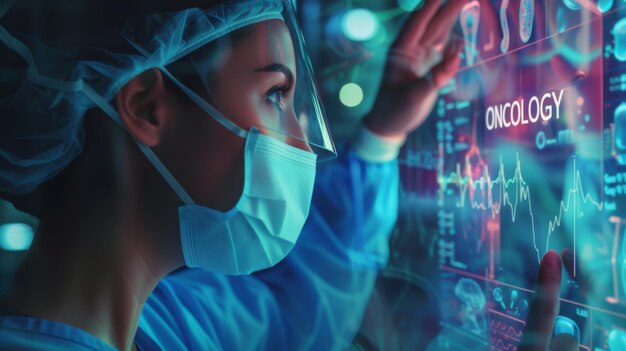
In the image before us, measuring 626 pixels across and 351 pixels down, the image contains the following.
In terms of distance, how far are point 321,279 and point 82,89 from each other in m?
0.82

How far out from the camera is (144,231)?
978 millimetres

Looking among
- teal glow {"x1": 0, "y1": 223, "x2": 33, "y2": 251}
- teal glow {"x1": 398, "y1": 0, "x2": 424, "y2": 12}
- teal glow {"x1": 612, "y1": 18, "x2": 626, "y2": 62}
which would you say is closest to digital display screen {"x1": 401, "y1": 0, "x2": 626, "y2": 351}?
teal glow {"x1": 612, "y1": 18, "x2": 626, "y2": 62}

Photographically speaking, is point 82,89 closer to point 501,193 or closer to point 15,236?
point 15,236

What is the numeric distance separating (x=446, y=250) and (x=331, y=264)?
0.33 metres

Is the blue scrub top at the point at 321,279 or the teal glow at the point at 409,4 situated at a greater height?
the teal glow at the point at 409,4

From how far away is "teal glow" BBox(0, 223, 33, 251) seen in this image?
1.19 m

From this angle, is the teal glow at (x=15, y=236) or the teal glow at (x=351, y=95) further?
the teal glow at (x=351, y=95)

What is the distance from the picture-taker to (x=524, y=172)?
1.04m

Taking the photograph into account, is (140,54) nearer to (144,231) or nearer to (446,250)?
(144,231)

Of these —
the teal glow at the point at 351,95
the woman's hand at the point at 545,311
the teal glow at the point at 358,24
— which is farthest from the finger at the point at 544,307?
the teal glow at the point at 358,24

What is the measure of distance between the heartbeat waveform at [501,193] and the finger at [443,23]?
0.31m

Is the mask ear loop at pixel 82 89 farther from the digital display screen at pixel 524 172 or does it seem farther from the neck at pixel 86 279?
the digital display screen at pixel 524 172

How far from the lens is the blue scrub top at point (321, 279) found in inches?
53.6

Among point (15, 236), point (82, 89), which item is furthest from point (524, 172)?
point (15, 236)
